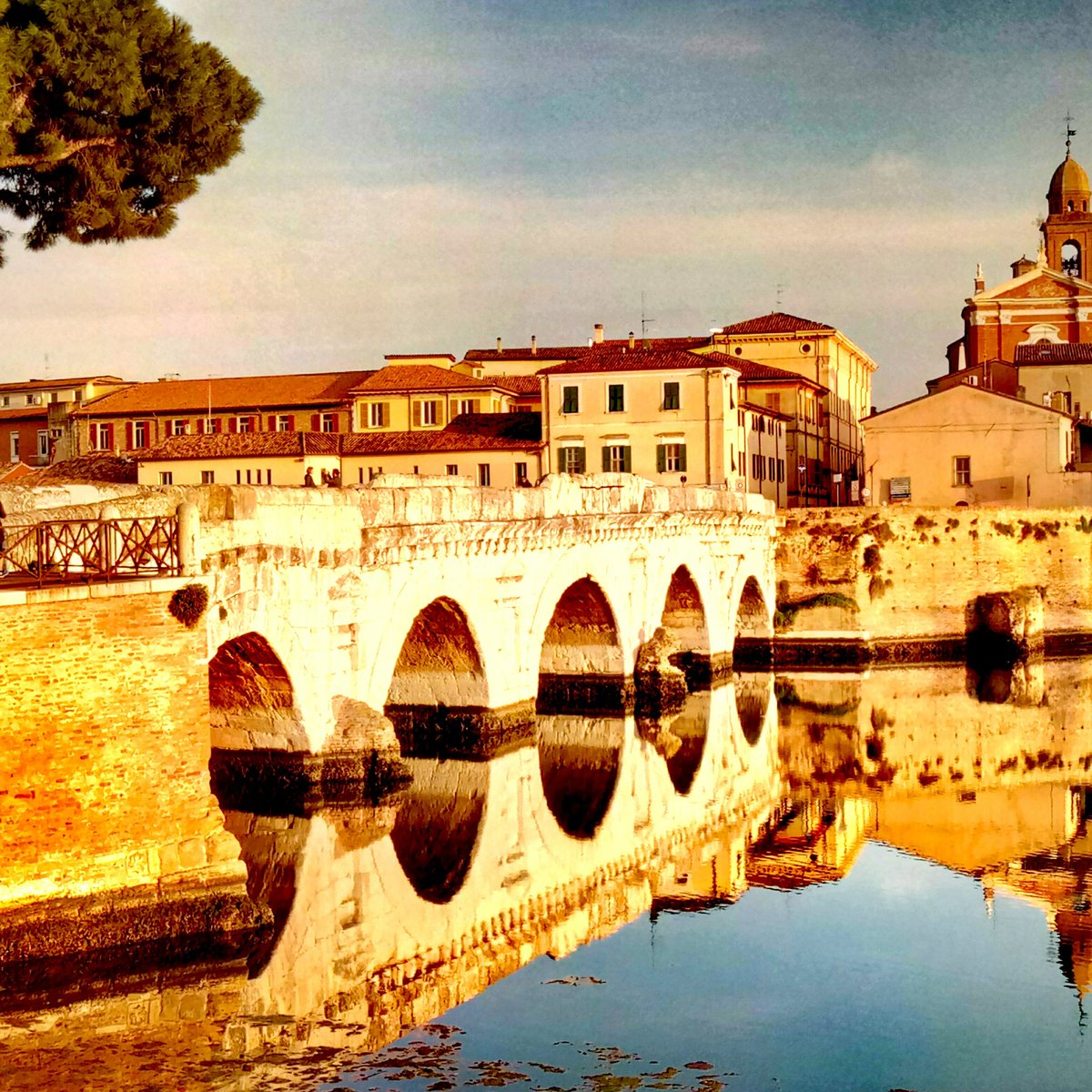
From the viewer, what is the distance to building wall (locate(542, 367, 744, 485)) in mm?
49500

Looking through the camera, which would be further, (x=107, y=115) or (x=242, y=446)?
(x=242, y=446)

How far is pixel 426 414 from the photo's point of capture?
58.2 meters

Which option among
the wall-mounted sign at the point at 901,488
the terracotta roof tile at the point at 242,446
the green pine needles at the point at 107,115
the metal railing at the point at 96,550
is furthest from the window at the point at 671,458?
the metal railing at the point at 96,550

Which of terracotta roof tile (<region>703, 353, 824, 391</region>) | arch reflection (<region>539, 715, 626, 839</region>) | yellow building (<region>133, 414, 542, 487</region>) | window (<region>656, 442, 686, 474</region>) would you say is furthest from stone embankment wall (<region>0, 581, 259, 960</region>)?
terracotta roof tile (<region>703, 353, 824, 391</region>)

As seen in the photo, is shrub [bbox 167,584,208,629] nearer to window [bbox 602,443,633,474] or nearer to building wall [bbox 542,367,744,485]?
building wall [bbox 542,367,744,485]

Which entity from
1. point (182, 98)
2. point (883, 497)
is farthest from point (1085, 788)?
point (883, 497)

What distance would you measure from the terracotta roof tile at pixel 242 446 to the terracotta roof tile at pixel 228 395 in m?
6.75

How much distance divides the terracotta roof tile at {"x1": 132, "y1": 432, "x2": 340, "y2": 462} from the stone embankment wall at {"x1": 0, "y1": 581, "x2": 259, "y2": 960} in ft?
118

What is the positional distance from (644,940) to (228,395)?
45.9 metres

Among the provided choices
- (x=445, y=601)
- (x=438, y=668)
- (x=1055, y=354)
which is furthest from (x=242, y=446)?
(x=1055, y=354)

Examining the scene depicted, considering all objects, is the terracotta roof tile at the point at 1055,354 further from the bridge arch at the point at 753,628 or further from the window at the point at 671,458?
the bridge arch at the point at 753,628

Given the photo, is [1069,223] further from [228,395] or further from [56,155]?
[56,155]

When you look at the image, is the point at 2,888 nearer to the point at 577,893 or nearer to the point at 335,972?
the point at 335,972

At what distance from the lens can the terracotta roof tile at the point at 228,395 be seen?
60.3 metres
